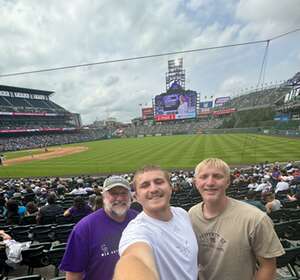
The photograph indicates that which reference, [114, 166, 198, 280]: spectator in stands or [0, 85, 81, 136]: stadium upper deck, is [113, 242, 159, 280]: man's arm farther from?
[0, 85, 81, 136]: stadium upper deck

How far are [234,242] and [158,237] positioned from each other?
747 mm

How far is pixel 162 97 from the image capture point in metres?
111

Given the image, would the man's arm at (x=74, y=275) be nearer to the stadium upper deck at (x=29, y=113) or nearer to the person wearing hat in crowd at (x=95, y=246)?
the person wearing hat in crowd at (x=95, y=246)

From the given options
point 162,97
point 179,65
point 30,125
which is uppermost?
point 179,65

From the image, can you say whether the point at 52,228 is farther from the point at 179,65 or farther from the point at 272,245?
the point at 179,65

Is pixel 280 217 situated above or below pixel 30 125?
above

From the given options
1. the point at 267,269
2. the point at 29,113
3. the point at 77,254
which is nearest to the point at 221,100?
the point at 29,113

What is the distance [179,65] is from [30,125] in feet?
202

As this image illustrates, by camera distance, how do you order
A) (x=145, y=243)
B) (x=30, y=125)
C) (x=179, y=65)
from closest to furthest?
(x=145, y=243), (x=30, y=125), (x=179, y=65)

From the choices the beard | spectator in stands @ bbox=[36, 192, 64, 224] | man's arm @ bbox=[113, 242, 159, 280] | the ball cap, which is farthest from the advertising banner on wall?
man's arm @ bbox=[113, 242, 159, 280]

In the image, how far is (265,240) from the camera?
7.41ft

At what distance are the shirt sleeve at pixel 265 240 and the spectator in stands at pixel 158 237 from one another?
54 centimetres

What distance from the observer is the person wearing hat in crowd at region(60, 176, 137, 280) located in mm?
2545

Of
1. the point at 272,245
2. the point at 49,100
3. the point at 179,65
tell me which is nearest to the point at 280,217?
the point at 272,245
